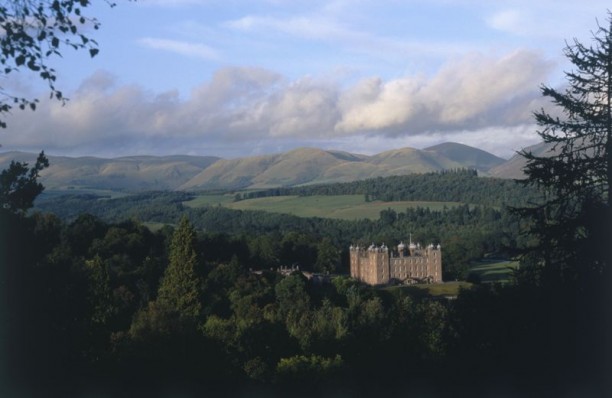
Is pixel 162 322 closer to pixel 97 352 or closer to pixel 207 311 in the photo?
pixel 97 352

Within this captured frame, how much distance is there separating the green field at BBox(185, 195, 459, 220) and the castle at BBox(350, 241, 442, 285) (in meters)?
45.0

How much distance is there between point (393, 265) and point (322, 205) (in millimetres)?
64077

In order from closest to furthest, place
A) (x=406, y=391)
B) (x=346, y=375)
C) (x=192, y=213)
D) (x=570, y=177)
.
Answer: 1. (x=406, y=391)
2. (x=570, y=177)
3. (x=346, y=375)
4. (x=192, y=213)

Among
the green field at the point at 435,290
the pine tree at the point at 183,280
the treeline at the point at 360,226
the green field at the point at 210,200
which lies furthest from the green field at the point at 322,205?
the pine tree at the point at 183,280

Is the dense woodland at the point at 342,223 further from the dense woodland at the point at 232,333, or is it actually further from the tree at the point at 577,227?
the tree at the point at 577,227

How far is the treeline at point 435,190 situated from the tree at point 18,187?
125080mm

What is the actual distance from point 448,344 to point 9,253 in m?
8.36

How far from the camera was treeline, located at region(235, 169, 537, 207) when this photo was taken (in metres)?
154

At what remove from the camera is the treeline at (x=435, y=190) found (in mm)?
153625

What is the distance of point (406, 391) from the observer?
12.0 metres

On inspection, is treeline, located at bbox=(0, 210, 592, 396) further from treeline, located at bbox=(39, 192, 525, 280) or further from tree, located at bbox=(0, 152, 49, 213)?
treeline, located at bbox=(39, 192, 525, 280)

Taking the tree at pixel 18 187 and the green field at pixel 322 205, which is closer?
the tree at pixel 18 187

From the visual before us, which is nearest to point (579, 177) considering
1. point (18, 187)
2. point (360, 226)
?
point (18, 187)

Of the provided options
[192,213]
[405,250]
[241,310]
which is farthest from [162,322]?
[192,213]
